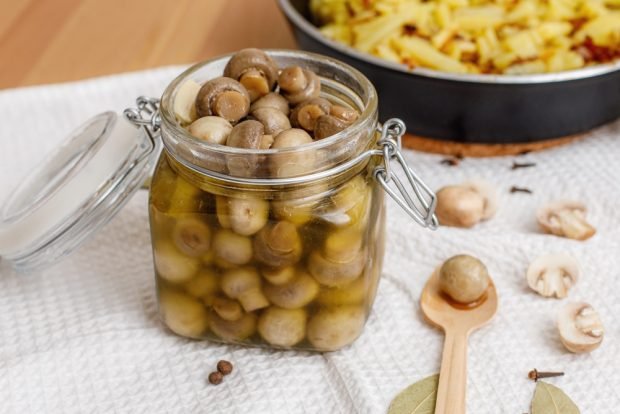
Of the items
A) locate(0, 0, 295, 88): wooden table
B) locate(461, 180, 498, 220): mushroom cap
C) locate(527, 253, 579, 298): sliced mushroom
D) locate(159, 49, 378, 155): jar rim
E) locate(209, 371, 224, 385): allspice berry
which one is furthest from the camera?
locate(0, 0, 295, 88): wooden table

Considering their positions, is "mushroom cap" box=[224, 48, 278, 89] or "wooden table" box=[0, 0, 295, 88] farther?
"wooden table" box=[0, 0, 295, 88]

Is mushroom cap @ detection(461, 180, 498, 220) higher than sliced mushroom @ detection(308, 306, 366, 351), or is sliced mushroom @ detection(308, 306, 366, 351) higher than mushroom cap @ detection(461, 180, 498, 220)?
sliced mushroom @ detection(308, 306, 366, 351)

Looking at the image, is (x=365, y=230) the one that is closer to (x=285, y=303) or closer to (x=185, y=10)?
(x=285, y=303)

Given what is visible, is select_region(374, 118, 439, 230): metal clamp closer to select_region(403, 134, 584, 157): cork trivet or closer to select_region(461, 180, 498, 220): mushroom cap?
select_region(461, 180, 498, 220): mushroom cap

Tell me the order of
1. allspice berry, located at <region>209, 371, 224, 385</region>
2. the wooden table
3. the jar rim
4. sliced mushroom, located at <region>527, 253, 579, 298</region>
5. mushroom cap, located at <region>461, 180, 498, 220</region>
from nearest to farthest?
the jar rim
allspice berry, located at <region>209, 371, 224, 385</region>
sliced mushroom, located at <region>527, 253, 579, 298</region>
mushroom cap, located at <region>461, 180, 498, 220</region>
the wooden table

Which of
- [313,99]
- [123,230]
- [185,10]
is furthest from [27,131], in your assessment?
[313,99]

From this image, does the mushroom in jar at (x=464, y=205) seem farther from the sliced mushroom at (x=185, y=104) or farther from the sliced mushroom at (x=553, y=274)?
the sliced mushroom at (x=185, y=104)

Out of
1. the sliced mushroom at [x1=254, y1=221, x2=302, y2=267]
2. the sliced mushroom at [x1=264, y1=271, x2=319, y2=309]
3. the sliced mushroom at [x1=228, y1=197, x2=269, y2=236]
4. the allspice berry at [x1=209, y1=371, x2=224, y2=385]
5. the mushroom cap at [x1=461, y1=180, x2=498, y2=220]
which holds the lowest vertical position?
the mushroom cap at [x1=461, y1=180, x2=498, y2=220]

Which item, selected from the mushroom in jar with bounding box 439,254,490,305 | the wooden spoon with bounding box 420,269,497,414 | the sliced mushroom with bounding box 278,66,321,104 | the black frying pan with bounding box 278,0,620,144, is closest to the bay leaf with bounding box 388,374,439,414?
the wooden spoon with bounding box 420,269,497,414
